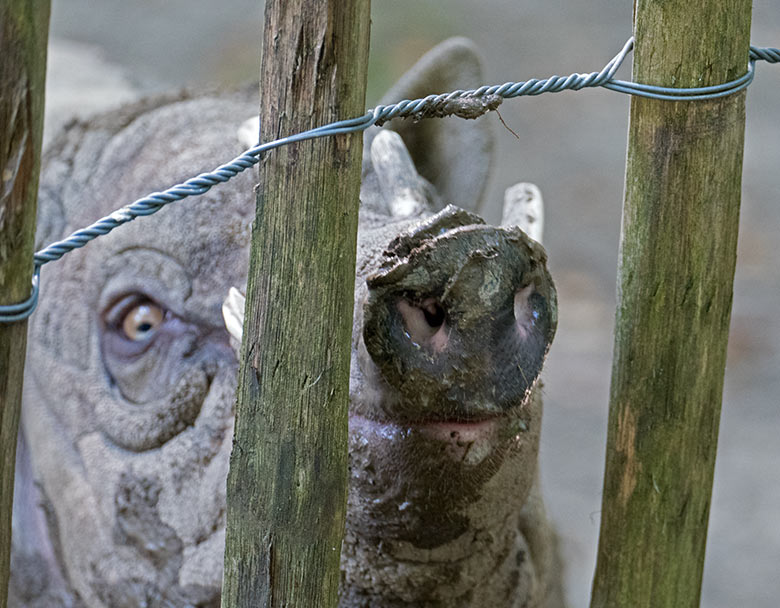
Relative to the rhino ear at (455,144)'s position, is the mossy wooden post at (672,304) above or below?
below

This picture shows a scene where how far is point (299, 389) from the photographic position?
4.04 feet

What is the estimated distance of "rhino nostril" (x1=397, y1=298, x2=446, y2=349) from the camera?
1280 millimetres

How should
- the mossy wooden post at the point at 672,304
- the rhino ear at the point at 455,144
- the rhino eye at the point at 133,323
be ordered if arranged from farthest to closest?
the rhino ear at the point at 455,144, the rhino eye at the point at 133,323, the mossy wooden post at the point at 672,304

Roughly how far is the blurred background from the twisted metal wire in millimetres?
2582

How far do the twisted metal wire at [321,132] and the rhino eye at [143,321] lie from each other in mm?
879

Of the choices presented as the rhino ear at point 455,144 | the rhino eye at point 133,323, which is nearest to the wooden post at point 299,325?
the rhino eye at point 133,323

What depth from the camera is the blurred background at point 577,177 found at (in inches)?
169

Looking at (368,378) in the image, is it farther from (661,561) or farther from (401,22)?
(401,22)

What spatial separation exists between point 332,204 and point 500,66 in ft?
16.7

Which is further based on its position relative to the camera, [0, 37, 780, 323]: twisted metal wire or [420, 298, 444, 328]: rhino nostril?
[420, 298, 444, 328]: rhino nostril

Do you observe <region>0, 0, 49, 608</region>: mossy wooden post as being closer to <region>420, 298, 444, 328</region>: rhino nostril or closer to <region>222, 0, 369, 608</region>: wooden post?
<region>222, 0, 369, 608</region>: wooden post

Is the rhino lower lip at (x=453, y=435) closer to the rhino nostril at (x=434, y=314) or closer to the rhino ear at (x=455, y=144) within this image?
the rhino nostril at (x=434, y=314)

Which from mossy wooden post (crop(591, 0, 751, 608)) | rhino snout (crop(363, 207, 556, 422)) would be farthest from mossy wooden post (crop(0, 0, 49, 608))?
mossy wooden post (crop(591, 0, 751, 608))

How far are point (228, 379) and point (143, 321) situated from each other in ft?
0.97
